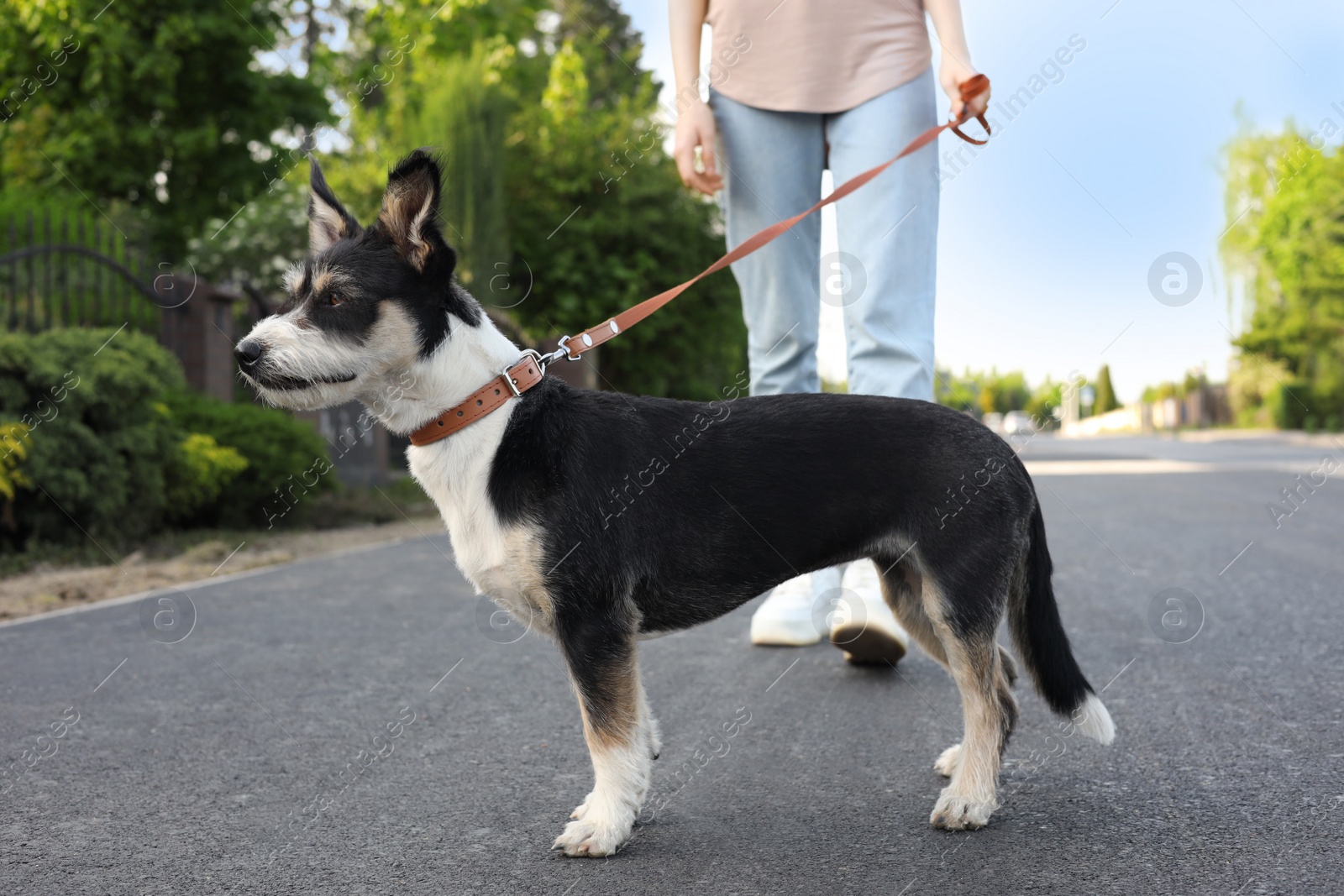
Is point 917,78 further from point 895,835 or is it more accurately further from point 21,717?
point 21,717

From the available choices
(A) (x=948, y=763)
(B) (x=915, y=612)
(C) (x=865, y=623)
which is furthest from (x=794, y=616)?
(A) (x=948, y=763)

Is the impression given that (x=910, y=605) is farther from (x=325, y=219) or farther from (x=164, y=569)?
(x=164, y=569)

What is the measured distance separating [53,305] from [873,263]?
377 inches

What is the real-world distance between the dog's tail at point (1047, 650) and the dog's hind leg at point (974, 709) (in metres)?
0.13

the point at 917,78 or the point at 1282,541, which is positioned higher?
the point at 917,78

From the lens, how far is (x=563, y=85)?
2386 centimetres

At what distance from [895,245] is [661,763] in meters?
2.11

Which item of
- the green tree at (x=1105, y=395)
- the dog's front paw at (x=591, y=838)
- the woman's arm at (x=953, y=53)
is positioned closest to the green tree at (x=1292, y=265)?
the woman's arm at (x=953, y=53)

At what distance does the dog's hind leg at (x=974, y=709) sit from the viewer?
258 cm

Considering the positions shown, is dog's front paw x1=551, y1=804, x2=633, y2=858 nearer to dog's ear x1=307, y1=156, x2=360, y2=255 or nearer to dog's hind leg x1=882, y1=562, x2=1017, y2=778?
dog's hind leg x1=882, y1=562, x2=1017, y2=778

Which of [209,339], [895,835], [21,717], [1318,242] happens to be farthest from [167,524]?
[1318,242]

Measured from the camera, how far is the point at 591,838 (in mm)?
2480

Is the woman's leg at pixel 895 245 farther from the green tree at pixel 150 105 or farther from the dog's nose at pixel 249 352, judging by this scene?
the green tree at pixel 150 105

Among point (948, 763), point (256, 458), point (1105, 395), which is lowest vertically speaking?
point (1105, 395)
